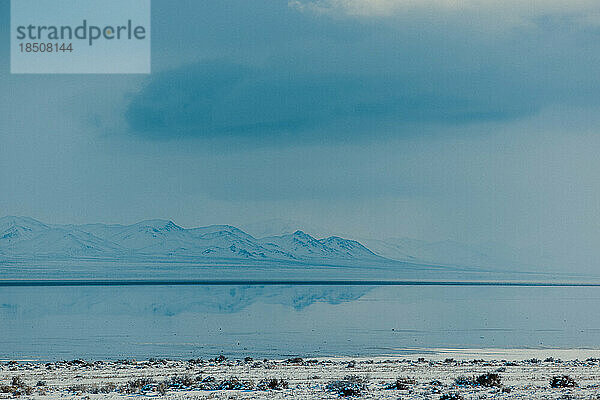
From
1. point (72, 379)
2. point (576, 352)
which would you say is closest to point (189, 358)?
point (72, 379)

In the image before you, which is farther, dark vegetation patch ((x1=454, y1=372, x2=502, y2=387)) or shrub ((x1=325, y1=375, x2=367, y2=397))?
dark vegetation patch ((x1=454, y1=372, x2=502, y2=387))

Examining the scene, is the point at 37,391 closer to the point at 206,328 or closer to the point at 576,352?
the point at 576,352

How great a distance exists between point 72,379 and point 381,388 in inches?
391

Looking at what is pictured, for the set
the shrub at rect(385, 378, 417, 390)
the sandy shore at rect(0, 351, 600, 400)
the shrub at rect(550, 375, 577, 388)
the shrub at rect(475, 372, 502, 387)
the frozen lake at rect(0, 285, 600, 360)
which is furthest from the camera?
the frozen lake at rect(0, 285, 600, 360)

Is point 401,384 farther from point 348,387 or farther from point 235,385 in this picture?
point 235,385

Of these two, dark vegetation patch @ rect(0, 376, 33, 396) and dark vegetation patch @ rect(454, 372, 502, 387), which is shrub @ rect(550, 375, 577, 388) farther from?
dark vegetation patch @ rect(0, 376, 33, 396)

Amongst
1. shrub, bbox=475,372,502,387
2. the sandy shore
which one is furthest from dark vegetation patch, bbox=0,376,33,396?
shrub, bbox=475,372,502,387

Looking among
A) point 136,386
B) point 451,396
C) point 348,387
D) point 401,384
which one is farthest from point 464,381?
point 136,386

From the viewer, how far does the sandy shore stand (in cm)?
1884

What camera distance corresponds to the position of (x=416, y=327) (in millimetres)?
55188

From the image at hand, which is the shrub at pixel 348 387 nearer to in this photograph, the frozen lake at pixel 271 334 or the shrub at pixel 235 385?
the shrub at pixel 235 385

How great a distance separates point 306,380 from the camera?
21.8 m

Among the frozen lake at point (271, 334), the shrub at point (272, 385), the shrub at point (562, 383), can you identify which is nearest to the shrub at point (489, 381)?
the shrub at point (562, 383)

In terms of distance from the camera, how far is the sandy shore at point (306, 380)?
742 inches
